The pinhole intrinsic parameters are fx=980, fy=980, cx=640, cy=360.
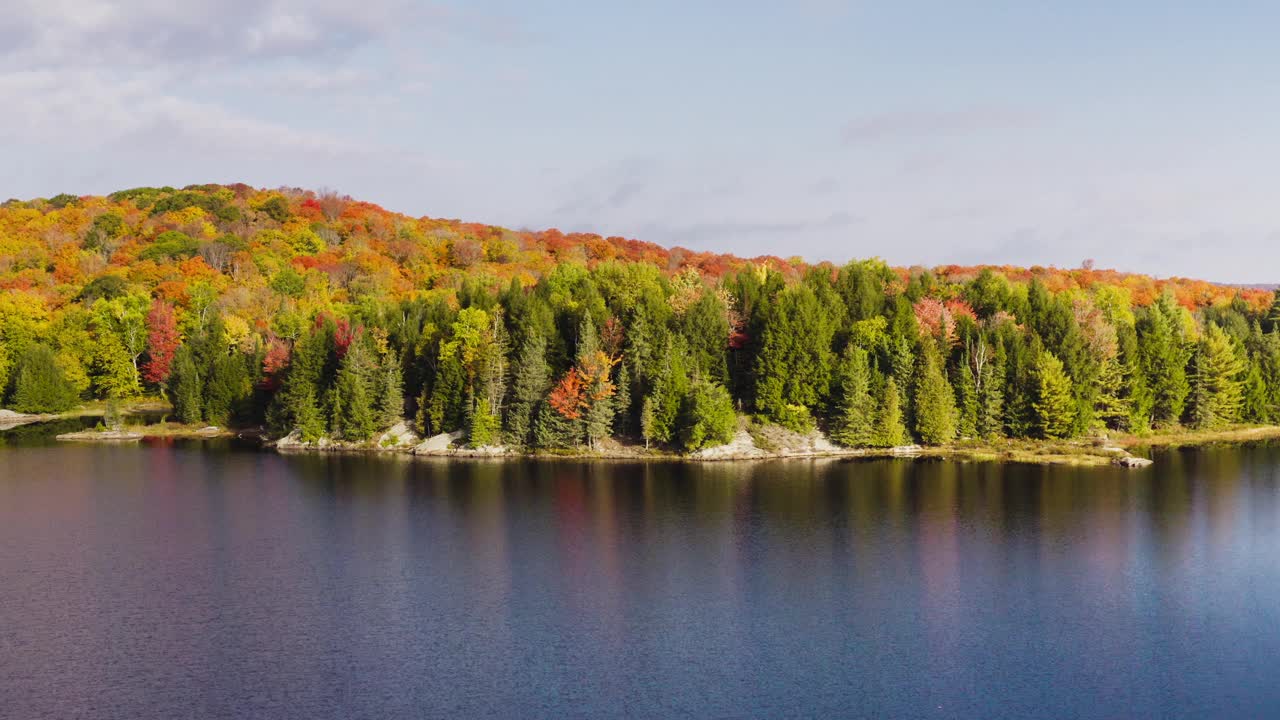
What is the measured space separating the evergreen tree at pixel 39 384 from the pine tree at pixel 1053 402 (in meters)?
106

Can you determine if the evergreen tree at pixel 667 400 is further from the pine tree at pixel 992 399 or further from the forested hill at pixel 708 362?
the pine tree at pixel 992 399

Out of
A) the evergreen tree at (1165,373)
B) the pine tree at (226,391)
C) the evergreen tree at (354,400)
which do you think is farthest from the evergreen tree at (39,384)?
the evergreen tree at (1165,373)

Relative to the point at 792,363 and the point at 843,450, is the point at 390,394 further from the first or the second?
the point at 843,450

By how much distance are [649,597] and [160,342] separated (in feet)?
314

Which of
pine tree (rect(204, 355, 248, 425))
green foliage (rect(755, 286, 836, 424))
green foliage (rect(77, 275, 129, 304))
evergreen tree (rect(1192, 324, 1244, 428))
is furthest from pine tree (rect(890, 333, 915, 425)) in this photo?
green foliage (rect(77, 275, 129, 304))

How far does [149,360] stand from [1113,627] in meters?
116

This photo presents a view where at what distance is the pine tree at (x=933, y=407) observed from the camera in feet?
255

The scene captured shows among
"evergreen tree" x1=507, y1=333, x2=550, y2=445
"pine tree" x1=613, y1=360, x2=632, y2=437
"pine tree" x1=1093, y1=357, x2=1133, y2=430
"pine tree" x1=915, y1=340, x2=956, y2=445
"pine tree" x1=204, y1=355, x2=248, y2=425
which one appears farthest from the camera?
"pine tree" x1=204, y1=355, x2=248, y2=425

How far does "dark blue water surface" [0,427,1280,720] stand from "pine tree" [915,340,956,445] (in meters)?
12.4

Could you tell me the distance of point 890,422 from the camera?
254 ft

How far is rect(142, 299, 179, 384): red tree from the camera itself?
115 m

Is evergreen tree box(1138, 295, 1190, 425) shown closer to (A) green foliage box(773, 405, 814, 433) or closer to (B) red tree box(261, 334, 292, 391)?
(A) green foliage box(773, 405, 814, 433)

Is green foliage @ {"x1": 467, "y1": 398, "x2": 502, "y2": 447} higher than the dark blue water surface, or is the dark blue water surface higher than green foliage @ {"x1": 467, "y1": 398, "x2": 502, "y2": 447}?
green foliage @ {"x1": 467, "y1": 398, "x2": 502, "y2": 447}

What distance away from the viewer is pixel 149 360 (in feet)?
397
